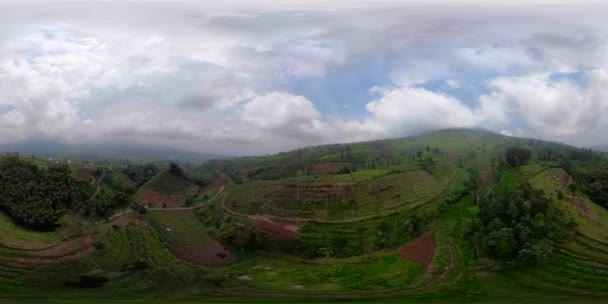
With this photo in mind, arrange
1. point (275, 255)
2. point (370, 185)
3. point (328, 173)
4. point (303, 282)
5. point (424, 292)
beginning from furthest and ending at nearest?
1. point (328, 173)
2. point (370, 185)
3. point (275, 255)
4. point (303, 282)
5. point (424, 292)

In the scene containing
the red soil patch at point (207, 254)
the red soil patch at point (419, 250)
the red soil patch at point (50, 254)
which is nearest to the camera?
the red soil patch at point (50, 254)

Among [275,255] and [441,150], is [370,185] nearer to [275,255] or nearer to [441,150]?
[275,255]

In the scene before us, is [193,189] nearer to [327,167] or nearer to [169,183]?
[169,183]

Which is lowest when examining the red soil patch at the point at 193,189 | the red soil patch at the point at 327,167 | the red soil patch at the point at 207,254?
the red soil patch at the point at 207,254

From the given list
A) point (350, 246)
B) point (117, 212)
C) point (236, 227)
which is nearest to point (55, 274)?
point (117, 212)

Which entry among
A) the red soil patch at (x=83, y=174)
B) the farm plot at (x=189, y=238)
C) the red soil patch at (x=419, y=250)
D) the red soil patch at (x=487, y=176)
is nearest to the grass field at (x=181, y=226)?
the farm plot at (x=189, y=238)

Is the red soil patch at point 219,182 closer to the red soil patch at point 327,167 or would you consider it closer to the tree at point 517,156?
the red soil patch at point 327,167
